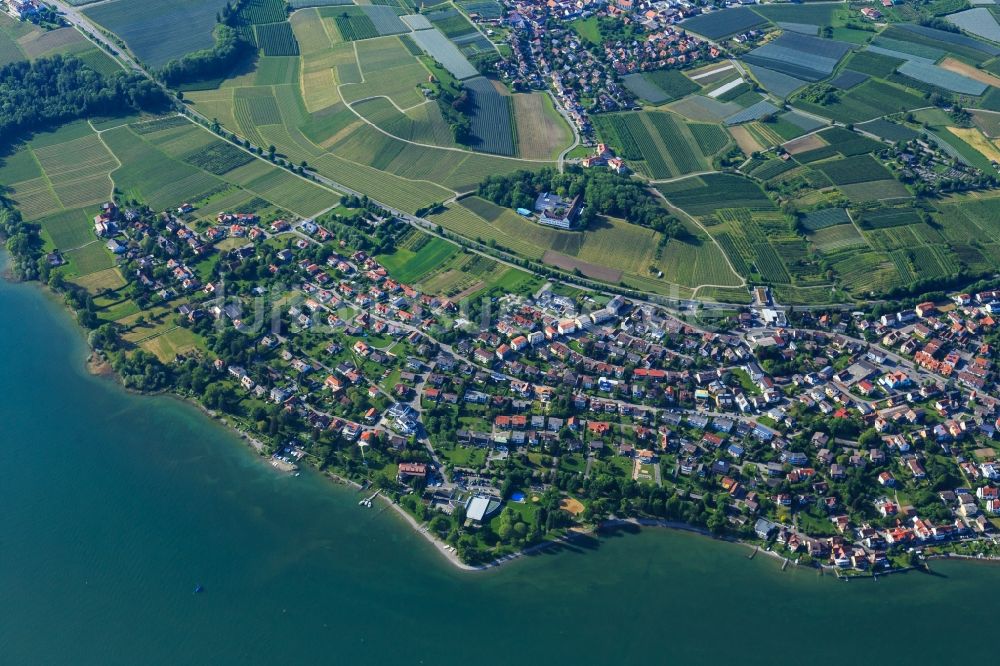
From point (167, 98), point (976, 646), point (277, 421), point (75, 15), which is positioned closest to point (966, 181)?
point (976, 646)

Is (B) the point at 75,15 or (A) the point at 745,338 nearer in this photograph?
(A) the point at 745,338

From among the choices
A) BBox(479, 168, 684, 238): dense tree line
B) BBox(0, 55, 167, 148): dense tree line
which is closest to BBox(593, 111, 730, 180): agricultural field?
BBox(479, 168, 684, 238): dense tree line

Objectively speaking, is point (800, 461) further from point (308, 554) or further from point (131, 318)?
point (131, 318)

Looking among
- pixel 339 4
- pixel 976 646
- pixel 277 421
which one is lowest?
pixel 976 646

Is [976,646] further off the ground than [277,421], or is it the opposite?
[277,421]

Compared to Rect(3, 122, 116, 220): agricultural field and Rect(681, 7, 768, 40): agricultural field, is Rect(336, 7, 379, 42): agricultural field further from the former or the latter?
Rect(681, 7, 768, 40): agricultural field

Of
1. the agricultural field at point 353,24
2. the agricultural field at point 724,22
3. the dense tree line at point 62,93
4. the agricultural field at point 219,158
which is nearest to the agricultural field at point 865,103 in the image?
the agricultural field at point 724,22

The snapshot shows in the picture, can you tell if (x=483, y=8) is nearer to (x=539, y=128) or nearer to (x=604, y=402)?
(x=539, y=128)
